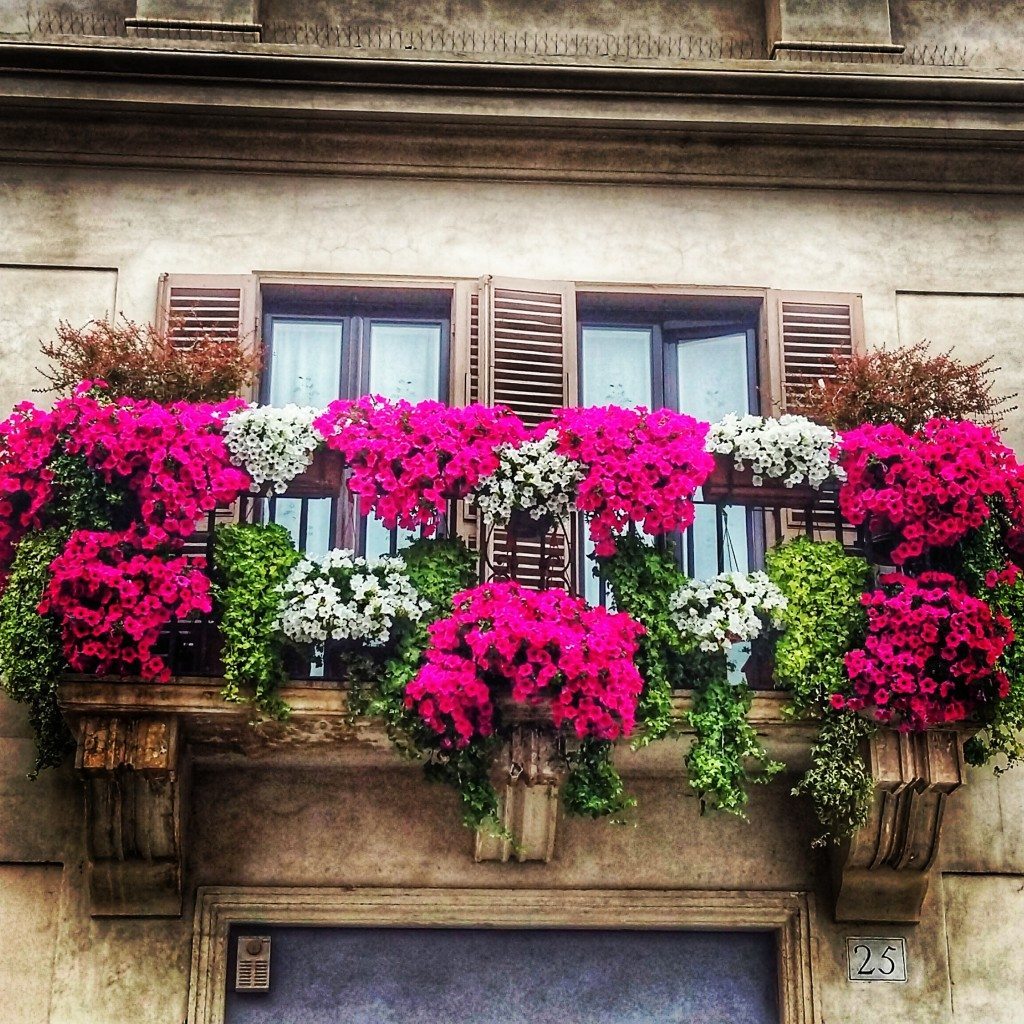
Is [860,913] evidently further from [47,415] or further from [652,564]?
[47,415]

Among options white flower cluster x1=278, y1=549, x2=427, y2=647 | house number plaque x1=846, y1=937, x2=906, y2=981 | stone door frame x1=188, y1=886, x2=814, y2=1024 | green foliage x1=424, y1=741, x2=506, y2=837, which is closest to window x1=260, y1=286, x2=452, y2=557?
white flower cluster x1=278, y1=549, x2=427, y2=647

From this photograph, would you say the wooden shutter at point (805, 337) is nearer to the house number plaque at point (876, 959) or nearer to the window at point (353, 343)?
the window at point (353, 343)

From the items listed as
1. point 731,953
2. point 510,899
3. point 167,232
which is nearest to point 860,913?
point 731,953

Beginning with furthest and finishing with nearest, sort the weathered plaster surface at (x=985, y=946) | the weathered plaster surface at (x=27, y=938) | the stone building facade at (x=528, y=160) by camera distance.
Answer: the stone building facade at (x=528, y=160) < the weathered plaster surface at (x=985, y=946) < the weathered plaster surface at (x=27, y=938)

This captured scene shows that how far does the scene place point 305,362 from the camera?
35.4ft

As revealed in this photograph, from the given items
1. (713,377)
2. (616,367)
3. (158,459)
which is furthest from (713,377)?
(158,459)

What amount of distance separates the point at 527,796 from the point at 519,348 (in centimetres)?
273

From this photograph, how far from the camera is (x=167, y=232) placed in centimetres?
1076

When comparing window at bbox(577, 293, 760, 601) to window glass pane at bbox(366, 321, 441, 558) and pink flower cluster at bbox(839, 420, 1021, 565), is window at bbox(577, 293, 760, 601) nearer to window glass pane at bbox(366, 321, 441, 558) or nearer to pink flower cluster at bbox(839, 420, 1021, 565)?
window glass pane at bbox(366, 321, 441, 558)

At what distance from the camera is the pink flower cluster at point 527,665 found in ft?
27.2

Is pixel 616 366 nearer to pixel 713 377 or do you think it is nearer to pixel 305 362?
pixel 713 377

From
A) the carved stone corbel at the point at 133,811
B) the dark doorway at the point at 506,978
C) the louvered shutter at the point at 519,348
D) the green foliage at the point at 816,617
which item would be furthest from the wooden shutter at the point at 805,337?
the carved stone corbel at the point at 133,811

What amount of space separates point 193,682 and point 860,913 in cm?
359

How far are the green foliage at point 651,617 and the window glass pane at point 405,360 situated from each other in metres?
2.15
